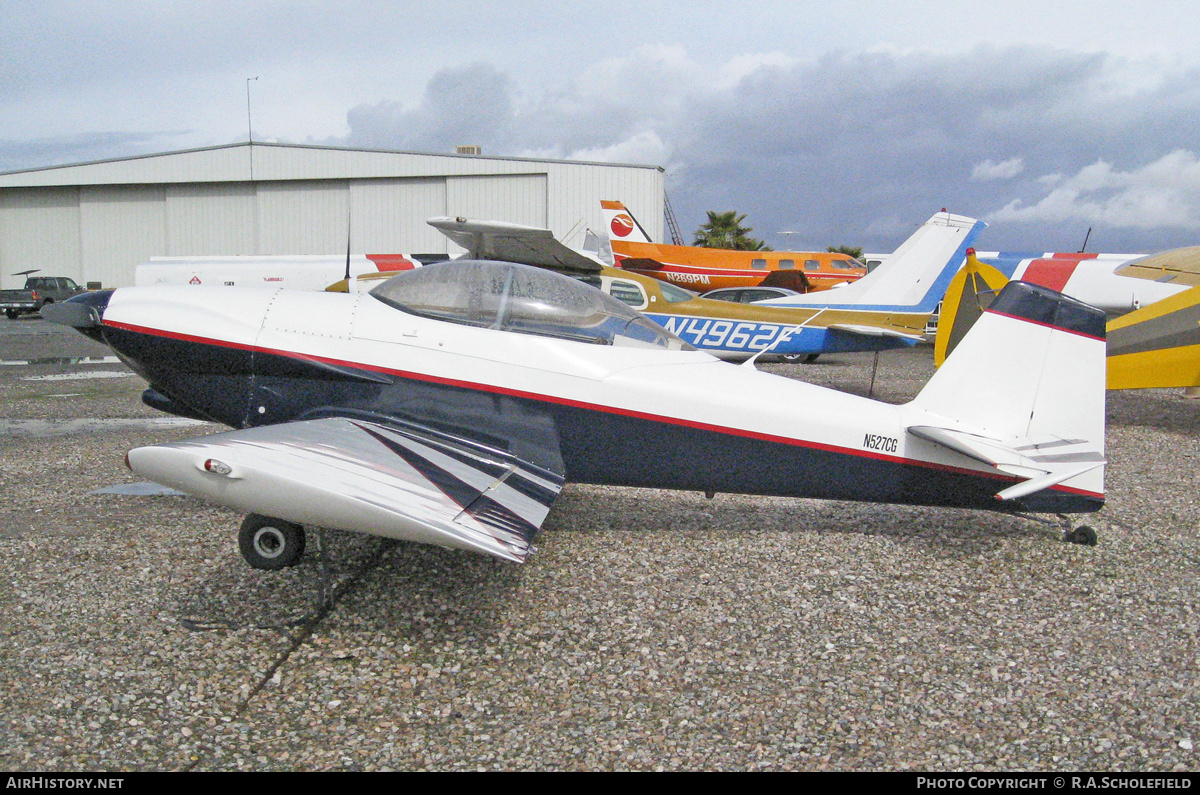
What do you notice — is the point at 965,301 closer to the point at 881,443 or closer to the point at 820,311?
the point at 820,311

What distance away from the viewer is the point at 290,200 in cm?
Result: 3338

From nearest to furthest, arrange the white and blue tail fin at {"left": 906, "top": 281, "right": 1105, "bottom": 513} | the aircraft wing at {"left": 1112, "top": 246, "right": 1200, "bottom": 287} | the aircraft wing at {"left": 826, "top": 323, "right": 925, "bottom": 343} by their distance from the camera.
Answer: the white and blue tail fin at {"left": 906, "top": 281, "right": 1105, "bottom": 513} → the aircraft wing at {"left": 826, "top": 323, "right": 925, "bottom": 343} → the aircraft wing at {"left": 1112, "top": 246, "right": 1200, "bottom": 287}

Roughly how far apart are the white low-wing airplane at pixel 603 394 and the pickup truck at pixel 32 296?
1163 inches

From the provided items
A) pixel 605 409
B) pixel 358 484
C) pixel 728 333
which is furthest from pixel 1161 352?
pixel 358 484

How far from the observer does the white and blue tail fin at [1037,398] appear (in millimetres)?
4438

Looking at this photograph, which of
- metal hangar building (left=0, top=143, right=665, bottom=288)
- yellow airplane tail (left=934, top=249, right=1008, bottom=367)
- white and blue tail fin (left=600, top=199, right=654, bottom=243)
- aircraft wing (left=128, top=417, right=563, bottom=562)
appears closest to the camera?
aircraft wing (left=128, top=417, right=563, bottom=562)

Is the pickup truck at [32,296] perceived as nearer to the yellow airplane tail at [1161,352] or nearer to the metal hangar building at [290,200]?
the metal hangar building at [290,200]

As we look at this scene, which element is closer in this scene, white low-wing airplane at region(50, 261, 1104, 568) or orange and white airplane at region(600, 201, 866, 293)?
white low-wing airplane at region(50, 261, 1104, 568)

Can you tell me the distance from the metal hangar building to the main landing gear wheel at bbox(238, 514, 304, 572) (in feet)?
89.0

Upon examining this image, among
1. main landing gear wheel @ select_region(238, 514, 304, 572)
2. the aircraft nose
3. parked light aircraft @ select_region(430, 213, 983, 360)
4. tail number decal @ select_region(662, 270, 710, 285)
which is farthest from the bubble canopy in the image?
tail number decal @ select_region(662, 270, 710, 285)

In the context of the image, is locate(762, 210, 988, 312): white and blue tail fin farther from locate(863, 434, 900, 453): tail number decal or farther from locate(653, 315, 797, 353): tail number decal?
locate(863, 434, 900, 453): tail number decal

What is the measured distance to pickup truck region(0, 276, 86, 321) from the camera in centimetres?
2905

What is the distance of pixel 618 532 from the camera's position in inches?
201
